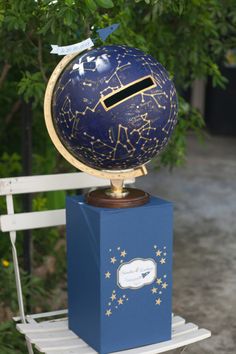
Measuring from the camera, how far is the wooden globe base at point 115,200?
7.59 feet

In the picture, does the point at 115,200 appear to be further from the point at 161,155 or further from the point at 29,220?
the point at 161,155

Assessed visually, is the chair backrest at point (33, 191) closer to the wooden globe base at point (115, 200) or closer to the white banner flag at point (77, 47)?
the wooden globe base at point (115, 200)

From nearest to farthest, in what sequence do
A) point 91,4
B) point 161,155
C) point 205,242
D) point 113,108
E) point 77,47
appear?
point 113,108 < point 77,47 < point 91,4 < point 161,155 < point 205,242

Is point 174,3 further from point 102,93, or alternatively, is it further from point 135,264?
point 135,264

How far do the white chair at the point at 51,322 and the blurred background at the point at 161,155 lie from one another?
430 millimetres

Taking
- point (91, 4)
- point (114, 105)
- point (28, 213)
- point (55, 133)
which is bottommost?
point (28, 213)

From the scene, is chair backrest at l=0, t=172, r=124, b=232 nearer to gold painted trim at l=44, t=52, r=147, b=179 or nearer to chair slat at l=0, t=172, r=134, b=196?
chair slat at l=0, t=172, r=134, b=196

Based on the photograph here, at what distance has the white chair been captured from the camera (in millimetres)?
2404

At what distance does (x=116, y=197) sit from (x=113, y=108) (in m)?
0.38

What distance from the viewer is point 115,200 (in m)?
2.32

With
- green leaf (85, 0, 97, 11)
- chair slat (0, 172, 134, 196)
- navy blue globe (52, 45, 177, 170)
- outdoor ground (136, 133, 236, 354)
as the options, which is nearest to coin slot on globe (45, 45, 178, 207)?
navy blue globe (52, 45, 177, 170)

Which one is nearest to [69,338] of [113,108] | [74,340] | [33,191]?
[74,340]

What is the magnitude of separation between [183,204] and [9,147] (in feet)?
5.89

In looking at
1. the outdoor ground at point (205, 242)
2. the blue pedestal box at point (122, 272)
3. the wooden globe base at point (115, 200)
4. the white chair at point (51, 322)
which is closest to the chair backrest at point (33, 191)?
the white chair at point (51, 322)
